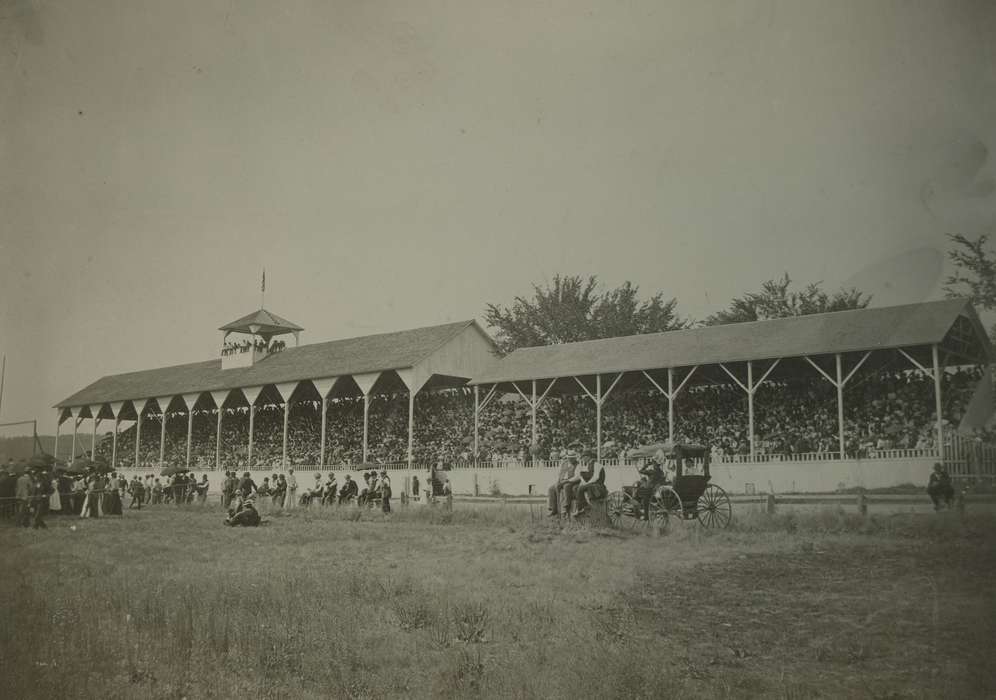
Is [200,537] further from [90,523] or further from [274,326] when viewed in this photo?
[274,326]

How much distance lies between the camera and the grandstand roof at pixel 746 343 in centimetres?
1698

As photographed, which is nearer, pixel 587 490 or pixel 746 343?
pixel 587 490

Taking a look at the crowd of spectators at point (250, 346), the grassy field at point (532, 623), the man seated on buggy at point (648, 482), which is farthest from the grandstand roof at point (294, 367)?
the grassy field at point (532, 623)

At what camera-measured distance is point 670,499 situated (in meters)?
13.7

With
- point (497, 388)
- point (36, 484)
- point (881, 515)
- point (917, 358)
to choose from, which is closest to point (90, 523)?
point (36, 484)

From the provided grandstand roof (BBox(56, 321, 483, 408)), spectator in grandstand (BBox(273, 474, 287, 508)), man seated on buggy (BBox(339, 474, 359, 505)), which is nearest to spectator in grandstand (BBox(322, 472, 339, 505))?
man seated on buggy (BBox(339, 474, 359, 505))

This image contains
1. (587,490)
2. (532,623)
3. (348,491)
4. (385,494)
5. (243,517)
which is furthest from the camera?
(348,491)

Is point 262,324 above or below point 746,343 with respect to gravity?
above

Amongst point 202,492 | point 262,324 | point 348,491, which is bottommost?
point 202,492

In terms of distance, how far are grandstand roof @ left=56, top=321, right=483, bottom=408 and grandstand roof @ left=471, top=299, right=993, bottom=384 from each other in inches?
132

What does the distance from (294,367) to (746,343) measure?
19.0 metres

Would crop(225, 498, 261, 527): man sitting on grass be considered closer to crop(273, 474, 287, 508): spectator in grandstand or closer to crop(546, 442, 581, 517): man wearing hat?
crop(273, 474, 287, 508): spectator in grandstand

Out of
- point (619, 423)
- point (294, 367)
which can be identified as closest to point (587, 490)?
point (619, 423)

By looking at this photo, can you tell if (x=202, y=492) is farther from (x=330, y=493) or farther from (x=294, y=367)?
(x=330, y=493)
